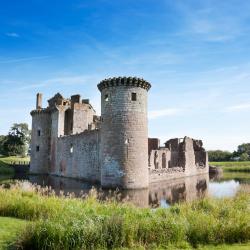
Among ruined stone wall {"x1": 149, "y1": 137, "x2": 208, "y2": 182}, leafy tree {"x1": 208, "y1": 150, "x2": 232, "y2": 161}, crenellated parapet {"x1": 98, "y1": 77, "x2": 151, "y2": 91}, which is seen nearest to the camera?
crenellated parapet {"x1": 98, "y1": 77, "x2": 151, "y2": 91}

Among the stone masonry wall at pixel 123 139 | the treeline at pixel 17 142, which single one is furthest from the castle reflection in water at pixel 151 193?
the treeline at pixel 17 142

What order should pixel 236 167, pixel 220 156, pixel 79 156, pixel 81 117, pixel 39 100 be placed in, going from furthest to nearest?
pixel 220 156, pixel 236 167, pixel 39 100, pixel 81 117, pixel 79 156

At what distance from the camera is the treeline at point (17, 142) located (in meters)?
67.4

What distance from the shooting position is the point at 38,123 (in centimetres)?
3972

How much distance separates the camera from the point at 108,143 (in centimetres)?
2312

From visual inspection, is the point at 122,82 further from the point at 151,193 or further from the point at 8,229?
the point at 8,229

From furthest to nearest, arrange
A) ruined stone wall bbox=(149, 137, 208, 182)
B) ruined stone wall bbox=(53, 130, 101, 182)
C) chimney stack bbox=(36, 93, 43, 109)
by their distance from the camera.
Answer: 1. chimney stack bbox=(36, 93, 43, 109)
2. ruined stone wall bbox=(149, 137, 208, 182)
3. ruined stone wall bbox=(53, 130, 101, 182)

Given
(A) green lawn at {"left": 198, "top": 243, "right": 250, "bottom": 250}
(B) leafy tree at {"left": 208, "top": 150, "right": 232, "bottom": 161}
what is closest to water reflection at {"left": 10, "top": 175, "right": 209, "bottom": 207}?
(A) green lawn at {"left": 198, "top": 243, "right": 250, "bottom": 250}

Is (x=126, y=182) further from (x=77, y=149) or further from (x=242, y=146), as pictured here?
(x=242, y=146)

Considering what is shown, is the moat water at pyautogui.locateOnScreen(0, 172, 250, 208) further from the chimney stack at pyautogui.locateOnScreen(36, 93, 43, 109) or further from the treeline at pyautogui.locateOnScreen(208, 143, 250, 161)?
the treeline at pyautogui.locateOnScreen(208, 143, 250, 161)

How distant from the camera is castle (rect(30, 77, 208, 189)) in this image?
900 inches

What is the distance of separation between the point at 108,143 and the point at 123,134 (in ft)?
4.18

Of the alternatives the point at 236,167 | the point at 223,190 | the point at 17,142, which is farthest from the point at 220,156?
the point at 223,190

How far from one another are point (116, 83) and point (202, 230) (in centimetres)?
1618
